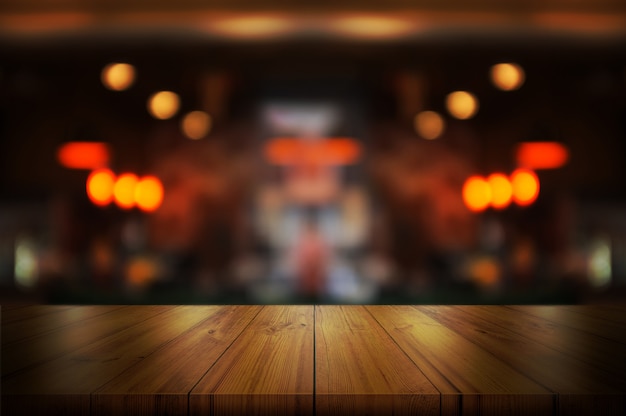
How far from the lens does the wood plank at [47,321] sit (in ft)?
4.30

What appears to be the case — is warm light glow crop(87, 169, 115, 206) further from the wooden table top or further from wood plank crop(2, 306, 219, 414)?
wood plank crop(2, 306, 219, 414)

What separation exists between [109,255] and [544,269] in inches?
230

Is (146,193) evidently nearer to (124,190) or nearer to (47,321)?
(124,190)

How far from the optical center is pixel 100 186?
6578mm

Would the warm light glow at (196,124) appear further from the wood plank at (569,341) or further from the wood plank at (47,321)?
the wood plank at (569,341)

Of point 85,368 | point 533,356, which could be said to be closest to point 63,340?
point 85,368

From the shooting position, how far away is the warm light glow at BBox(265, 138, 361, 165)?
9820 mm

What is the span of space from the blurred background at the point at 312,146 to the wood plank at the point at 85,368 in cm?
399

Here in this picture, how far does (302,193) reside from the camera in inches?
397

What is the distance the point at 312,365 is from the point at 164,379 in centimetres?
24

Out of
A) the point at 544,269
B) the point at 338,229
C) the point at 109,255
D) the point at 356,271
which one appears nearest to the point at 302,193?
the point at 338,229

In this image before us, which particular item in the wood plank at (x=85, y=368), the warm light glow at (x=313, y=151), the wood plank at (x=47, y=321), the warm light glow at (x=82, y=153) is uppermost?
the warm light glow at (x=313, y=151)

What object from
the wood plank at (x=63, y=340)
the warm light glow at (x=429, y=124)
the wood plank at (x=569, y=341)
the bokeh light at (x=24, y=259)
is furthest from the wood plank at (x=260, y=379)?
the bokeh light at (x=24, y=259)

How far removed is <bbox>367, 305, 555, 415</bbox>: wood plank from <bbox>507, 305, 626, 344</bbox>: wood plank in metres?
0.33
